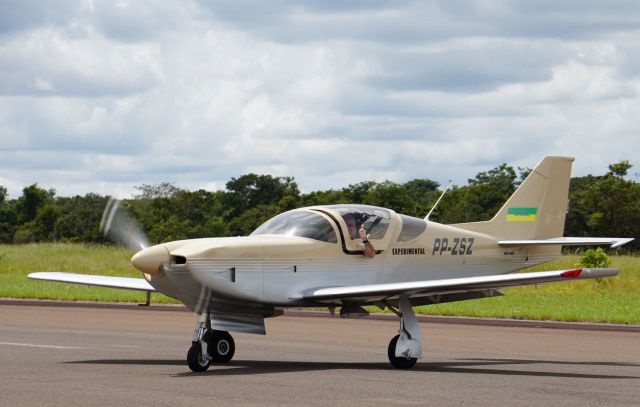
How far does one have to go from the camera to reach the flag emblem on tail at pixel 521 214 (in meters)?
19.2

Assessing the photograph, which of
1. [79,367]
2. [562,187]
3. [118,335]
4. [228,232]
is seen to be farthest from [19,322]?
[228,232]

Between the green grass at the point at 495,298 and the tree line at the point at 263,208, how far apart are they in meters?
15.1

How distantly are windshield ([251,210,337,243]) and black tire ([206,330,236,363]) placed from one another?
4.90 feet

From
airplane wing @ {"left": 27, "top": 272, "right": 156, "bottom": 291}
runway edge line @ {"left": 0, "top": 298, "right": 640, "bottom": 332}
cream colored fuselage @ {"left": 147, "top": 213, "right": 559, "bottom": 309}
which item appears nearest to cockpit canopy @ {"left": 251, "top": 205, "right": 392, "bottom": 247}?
cream colored fuselage @ {"left": 147, "top": 213, "right": 559, "bottom": 309}

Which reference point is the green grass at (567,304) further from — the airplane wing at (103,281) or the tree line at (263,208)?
the tree line at (263,208)

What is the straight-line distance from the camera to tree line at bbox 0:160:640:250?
76688 mm

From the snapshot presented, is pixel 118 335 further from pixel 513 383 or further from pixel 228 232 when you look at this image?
pixel 228 232

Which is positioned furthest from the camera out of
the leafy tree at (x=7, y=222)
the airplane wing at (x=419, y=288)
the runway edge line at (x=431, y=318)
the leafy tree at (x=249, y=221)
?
the leafy tree at (x=7, y=222)

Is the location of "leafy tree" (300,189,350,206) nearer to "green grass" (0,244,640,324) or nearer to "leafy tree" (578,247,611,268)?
"green grass" (0,244,640,324)

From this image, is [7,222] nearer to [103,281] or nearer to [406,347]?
[103,281]

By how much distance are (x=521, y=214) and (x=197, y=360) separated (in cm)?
687

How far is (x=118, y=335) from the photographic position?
2172cm

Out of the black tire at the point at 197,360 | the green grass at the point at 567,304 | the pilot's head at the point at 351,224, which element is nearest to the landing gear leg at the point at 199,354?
the black tire at the point at 197,360

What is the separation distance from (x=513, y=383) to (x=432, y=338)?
8114 millimetres
